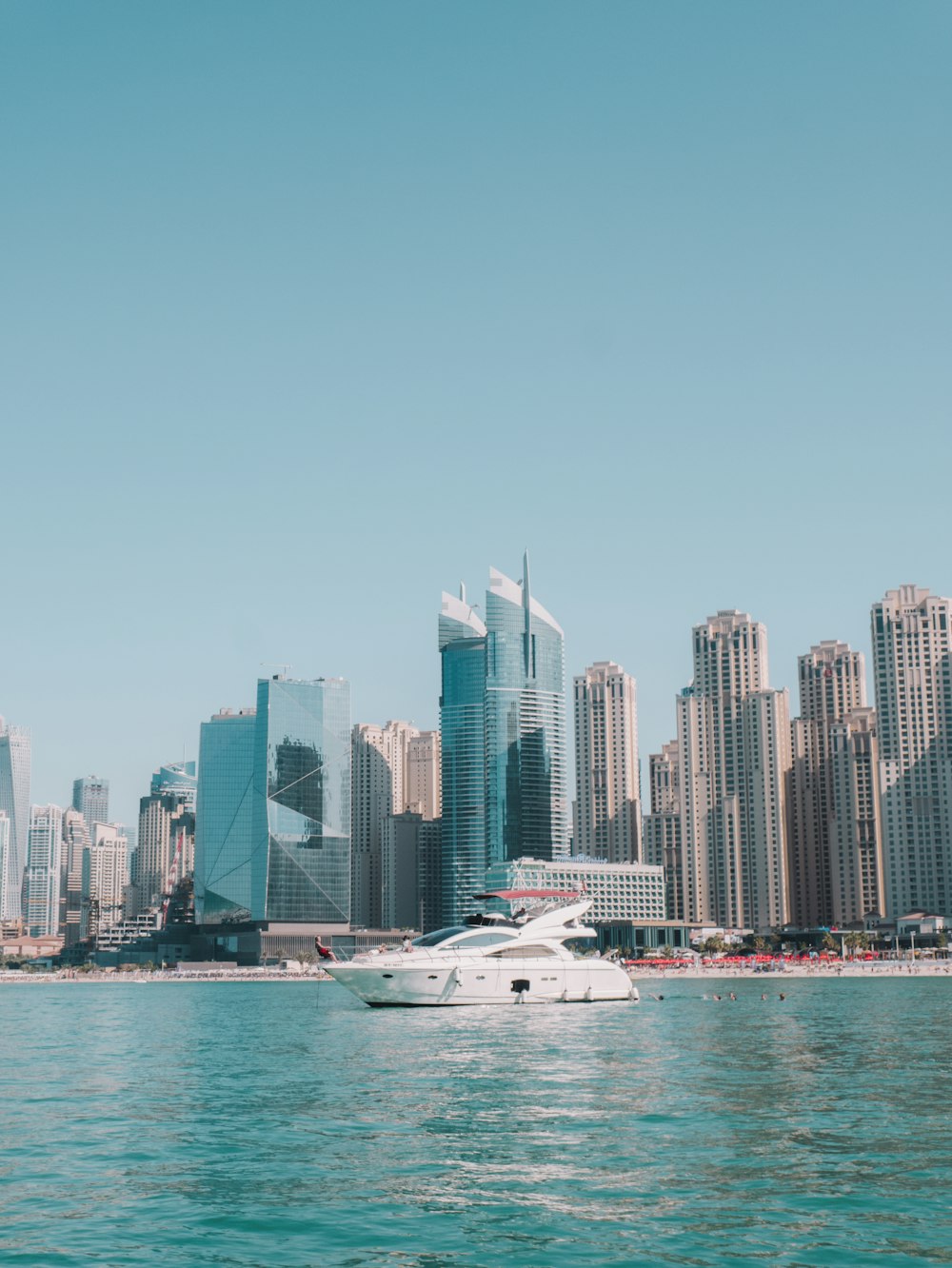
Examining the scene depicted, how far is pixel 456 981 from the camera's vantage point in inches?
3482

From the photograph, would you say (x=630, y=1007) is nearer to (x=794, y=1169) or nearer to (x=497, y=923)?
(x=497, y=923)

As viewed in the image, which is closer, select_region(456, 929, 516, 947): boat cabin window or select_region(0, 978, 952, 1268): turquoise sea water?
select_region(0, 978, 952, 1268): turquoise sea water

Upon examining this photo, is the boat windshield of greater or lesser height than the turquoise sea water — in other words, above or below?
above

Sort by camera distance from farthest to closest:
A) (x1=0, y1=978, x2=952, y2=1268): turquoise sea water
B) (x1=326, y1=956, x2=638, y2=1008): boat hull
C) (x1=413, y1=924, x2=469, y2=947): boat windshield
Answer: (x1=413, y1=924, x2=469, y2=947): boat windshield → (x1=326, y1=956, x2=638, y2=1008): boat hull → (x1=0, y1=978, x2=952, y2=1268): turquoise sea water

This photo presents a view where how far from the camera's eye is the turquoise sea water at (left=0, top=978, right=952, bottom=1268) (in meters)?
24.5

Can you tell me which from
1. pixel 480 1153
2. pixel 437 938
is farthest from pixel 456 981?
pixel 480 1153

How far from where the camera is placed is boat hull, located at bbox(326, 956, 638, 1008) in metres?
88.1

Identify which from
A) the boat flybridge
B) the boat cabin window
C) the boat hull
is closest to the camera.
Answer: the boat hull

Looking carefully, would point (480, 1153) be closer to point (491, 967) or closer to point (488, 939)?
point (491, 967)

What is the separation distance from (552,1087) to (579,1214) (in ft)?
67.3

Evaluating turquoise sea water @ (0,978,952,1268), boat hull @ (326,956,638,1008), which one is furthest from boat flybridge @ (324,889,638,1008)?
turquoise sea water @ (0,978,952,1268)

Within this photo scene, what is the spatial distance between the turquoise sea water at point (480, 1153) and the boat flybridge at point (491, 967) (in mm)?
20345

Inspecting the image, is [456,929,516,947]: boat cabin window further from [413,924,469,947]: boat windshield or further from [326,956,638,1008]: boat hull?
[326,956,638,1008]: boat hull

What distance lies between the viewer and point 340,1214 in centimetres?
2655
